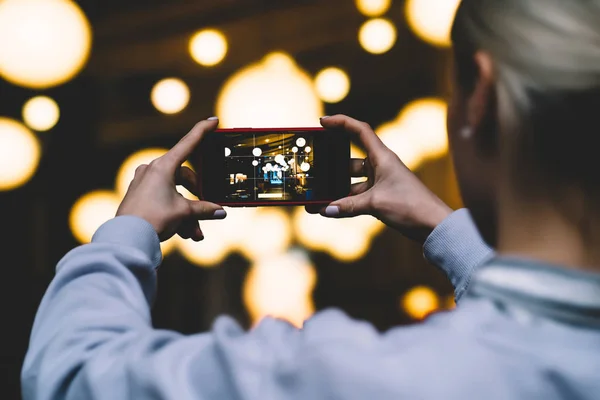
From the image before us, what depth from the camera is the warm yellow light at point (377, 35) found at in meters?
1.16

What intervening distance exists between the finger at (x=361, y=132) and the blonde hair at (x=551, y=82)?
1.14 feet

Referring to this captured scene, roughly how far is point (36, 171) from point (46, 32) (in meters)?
0.30

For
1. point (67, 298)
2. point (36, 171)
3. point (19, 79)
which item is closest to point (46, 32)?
point (19, 79)

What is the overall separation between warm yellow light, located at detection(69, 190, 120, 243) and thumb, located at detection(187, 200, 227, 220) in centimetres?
53

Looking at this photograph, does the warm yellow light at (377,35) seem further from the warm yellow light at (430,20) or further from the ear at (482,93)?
the ear at (482,93)

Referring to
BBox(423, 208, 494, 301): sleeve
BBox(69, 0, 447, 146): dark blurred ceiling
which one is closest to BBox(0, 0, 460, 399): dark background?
BBox(69, 0, 447, 146): dark blurred ceiling

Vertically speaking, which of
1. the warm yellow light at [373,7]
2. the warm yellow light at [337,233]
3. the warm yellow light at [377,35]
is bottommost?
the warm yellow light at [337,233]

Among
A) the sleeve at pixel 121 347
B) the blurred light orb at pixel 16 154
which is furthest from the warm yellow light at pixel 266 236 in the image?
the sleeve at pixel 121 347

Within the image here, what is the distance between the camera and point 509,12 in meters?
0.31

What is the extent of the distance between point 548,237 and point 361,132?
0.39 meters

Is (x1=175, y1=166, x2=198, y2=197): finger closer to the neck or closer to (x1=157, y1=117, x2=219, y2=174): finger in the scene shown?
(x1=157, y1=117, x2=219, y2=174): finger

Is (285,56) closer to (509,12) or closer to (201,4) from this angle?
(201,4)

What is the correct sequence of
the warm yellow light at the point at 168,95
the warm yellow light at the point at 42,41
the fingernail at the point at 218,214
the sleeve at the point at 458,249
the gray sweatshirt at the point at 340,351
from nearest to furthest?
the gray sweatshirt at the point at 340,351 < the sleeve at the point at 458,249 < the fingernail at the point at 218,214 < the warm yellow light at the point at 42,41 < the warm yellow light at the point at 168,95

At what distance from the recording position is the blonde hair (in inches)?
11.6
